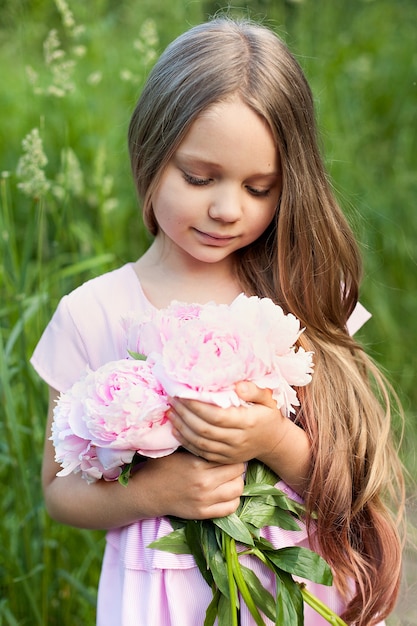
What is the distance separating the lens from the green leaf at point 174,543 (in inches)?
52.4

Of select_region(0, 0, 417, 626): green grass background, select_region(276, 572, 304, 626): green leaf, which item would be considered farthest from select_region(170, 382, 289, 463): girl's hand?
select_region(0, 0, 417, 626): green grass background

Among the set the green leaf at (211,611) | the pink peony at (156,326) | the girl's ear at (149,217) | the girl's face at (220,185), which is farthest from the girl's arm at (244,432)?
the girl's ear at (149,217)

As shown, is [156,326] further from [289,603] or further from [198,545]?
[289,603]

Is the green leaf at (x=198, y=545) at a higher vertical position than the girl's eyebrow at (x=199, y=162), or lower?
lower

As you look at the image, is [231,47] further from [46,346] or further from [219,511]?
[219,511]

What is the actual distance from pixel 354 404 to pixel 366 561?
285mm

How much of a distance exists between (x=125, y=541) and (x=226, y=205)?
2.02 ft

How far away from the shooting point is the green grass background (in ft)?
6.35

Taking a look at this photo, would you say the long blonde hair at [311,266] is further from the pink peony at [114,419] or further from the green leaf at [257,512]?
the pink peony at [114,419]

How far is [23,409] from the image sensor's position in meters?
2.14

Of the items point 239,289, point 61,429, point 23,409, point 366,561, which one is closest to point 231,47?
point 239,289

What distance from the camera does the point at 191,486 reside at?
1327mm

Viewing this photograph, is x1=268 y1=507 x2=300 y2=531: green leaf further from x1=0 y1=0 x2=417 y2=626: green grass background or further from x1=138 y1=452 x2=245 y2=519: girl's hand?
x1=0 y1=0 x2=417 y2=626: green grass background

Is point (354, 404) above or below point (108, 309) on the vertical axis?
below
